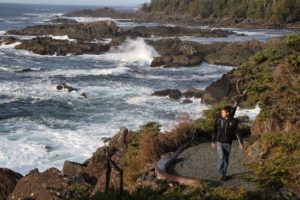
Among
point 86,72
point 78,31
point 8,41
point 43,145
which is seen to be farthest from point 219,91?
point 78,31

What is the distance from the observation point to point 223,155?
34.9ft

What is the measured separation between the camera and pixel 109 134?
21.9 meters

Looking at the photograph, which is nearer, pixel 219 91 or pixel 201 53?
pixel 219 91

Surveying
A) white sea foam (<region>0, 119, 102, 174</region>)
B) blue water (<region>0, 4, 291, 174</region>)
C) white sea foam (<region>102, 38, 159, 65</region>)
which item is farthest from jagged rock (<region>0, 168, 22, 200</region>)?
white sea foam (<region>102, 38, 159, 65</region>)

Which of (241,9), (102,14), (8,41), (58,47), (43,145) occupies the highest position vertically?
(241,9)

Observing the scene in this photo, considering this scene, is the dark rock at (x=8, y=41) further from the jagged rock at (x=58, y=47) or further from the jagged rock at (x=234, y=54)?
the jagged rock at (x=234, y=54)

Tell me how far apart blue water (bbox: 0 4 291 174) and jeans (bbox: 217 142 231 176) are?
5.98 m

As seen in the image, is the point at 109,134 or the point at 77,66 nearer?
the point at 109,134

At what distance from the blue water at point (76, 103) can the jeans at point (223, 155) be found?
19.6 feet

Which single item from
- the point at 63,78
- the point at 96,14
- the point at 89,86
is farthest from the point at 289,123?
the point at 96,14

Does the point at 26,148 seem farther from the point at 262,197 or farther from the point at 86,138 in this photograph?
the point at 262,197

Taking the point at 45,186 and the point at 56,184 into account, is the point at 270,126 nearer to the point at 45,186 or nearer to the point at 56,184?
the point at 56,184

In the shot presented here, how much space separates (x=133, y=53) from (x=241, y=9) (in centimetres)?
5523

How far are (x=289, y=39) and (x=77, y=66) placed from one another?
102ft
